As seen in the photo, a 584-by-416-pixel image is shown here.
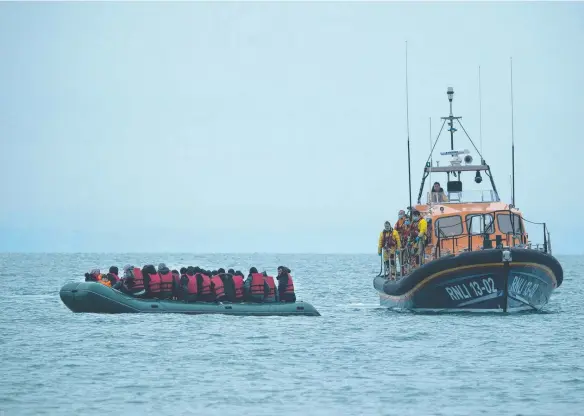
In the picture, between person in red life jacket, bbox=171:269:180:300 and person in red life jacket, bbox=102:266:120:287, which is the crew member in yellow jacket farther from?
person in red life jacket, bbox=102:266:120:287

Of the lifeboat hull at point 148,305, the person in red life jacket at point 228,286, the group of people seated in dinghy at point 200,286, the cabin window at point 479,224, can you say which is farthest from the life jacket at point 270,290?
the cabin window at point 479,224

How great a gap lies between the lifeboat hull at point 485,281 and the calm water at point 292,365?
52cm

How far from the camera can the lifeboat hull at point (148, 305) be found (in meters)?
33.9

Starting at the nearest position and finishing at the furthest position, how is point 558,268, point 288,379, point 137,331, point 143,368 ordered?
point 288,379, point 143,368, point 137,331, point 558,268

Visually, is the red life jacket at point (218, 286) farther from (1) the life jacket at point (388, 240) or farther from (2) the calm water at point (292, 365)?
(1) the life jacket at point (388, 240)

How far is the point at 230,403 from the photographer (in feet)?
67.5

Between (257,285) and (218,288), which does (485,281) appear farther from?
(218,288)

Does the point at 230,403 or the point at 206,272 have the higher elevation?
the point at 206,272

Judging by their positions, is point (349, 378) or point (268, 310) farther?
point (268, 310)

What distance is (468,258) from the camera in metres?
32.4

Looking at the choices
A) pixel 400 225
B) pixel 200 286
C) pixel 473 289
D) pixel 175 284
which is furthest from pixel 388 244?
pixel 175 284

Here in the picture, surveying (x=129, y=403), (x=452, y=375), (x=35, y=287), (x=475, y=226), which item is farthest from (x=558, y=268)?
(x=35, y=287)

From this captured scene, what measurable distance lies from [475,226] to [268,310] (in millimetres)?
6652

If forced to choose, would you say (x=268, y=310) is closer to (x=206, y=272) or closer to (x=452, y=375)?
(x=206, y=272)
